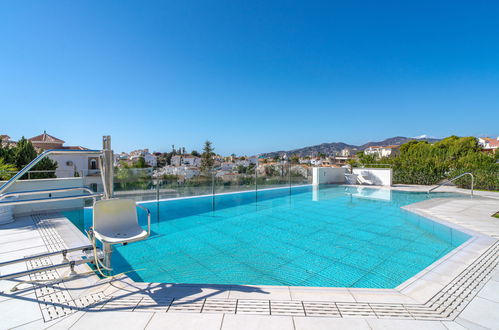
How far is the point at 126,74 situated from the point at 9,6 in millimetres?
8792

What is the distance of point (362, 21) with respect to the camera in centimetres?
1401

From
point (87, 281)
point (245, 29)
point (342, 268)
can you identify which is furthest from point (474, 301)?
point (245, 29)

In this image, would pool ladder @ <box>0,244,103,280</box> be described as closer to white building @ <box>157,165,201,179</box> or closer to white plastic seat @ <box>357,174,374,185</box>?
white building @ <box>157,165,201,179</box>

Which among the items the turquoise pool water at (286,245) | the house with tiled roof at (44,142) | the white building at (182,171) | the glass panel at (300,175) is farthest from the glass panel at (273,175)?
the house with tiled roof at (44,142)

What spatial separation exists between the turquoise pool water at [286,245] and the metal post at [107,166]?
136 cm

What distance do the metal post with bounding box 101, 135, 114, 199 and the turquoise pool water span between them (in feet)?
4.46

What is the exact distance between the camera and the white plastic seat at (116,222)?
8.50 feet

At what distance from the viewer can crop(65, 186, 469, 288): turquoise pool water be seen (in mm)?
3447

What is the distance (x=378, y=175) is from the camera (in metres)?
14.0

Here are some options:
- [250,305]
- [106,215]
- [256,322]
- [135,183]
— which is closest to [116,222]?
[106,215]

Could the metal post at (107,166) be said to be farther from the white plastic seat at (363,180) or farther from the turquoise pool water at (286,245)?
the white plastic seat at (363,180)

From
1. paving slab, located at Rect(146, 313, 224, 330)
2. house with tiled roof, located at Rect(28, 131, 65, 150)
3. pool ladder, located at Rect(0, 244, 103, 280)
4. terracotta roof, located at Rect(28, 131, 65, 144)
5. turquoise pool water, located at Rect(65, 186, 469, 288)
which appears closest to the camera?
paving slab, located at Rect(146, 313, 224, 330)

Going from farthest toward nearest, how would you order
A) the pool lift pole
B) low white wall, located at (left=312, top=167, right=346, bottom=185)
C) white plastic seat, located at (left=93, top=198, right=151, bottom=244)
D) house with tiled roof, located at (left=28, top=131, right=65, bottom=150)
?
1. house with tiled roof, located at (left=28, top=131, right=65, bottom=150)
2. low white wall, located at (left=312, top=167, right=346, bottom=185)
3. the pool lift pole
4. white plastic seat, located at (left=93, top=198, right=151, bottom=244)

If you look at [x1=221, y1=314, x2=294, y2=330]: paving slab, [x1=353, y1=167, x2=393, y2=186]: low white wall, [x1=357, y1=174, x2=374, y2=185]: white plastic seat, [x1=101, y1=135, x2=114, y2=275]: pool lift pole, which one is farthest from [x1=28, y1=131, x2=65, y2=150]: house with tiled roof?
[x1=221, y1=314, x2=294, y2=330]: paving slab
